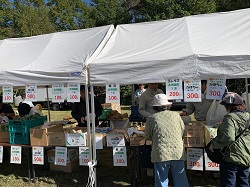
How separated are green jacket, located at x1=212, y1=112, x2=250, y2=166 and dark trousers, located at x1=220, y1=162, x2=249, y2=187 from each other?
0.29 ft

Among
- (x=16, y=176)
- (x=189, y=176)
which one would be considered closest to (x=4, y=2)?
(x=16, y=176)

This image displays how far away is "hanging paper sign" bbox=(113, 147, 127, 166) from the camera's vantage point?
4.00m

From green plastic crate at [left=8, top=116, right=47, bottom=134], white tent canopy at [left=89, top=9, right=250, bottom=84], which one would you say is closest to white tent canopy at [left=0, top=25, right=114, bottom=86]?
white tent canopy at [left=89, top=9, right=250, bottom=84]

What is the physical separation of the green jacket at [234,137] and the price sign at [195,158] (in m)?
0.88

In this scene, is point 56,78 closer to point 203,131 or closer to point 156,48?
point 156,48

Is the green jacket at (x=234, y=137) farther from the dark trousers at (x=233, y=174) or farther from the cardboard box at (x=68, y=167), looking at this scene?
the cardboard box at (x=68, y=167)

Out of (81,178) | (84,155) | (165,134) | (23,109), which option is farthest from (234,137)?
(23,109)

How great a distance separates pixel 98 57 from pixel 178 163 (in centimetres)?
196

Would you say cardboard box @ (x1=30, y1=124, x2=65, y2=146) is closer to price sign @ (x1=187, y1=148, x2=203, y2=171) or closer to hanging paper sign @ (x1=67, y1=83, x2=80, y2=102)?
hanging paper sign @ (x1=67, y1=83, x2=80, y2=102)

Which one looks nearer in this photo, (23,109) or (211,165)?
(211,165)

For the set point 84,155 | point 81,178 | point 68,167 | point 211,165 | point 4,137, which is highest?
point 4,137

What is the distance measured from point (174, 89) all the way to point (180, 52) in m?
0.54

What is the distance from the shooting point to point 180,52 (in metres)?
3.64

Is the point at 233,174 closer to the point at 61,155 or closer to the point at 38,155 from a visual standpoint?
the point at 61,155
